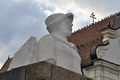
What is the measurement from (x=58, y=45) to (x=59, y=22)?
0.59m

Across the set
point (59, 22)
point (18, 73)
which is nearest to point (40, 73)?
point (18, 73)

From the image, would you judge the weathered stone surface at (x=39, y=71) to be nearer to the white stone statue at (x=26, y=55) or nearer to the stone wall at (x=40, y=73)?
the stone wall at (x=40, y=73)

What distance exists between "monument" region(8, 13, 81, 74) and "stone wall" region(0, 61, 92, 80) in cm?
32

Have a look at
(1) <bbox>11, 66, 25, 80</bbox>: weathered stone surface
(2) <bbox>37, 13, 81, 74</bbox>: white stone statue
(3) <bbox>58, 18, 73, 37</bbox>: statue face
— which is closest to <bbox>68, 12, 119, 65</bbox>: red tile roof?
(3) <bbox>58, 18, 73, 37</bbox>: statue face

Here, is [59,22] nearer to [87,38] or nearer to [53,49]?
[53,49]

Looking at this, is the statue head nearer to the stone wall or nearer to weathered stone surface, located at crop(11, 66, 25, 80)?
the stone wall

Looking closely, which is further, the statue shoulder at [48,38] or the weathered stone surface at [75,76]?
the statue shoulder at [48,38]

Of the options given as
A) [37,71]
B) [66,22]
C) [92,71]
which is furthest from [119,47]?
[37,71]

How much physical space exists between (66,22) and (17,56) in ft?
4.26

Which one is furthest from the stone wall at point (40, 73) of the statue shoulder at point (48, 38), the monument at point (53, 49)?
the statue shoulder at point (48, 38)

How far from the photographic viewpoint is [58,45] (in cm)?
569

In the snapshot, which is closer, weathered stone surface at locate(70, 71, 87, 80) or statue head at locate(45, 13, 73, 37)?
weathered stone surface at locate(70, 71, 87, 80)

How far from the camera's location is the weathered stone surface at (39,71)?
4.80 m

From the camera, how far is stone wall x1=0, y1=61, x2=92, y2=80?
15.8ft
